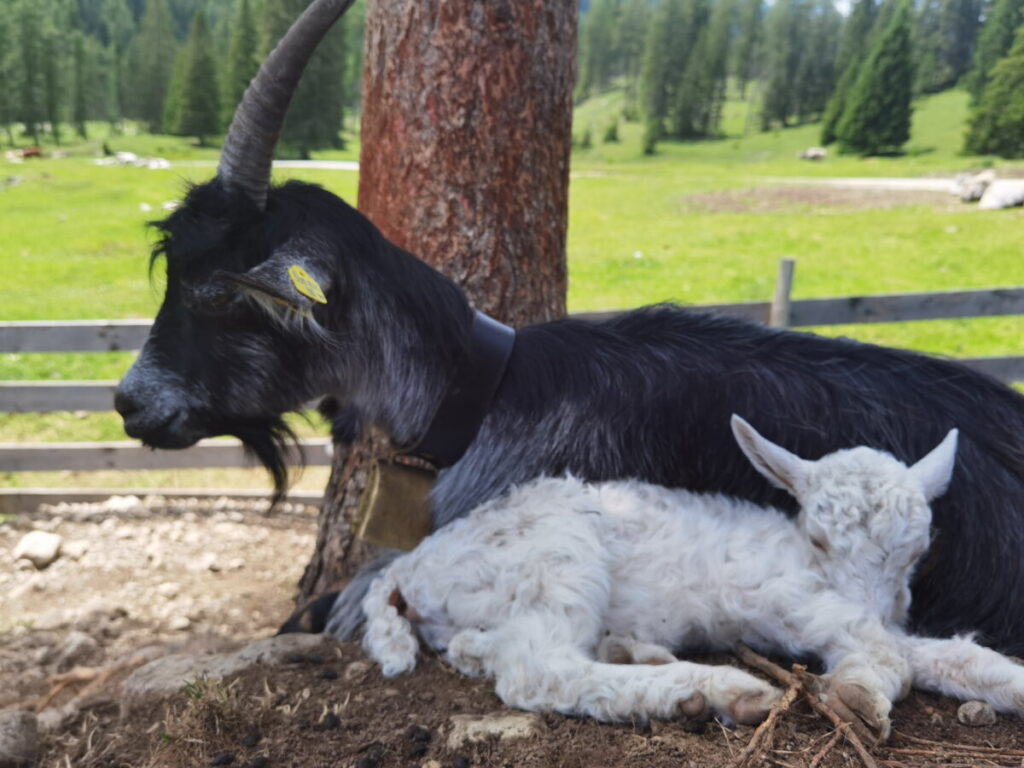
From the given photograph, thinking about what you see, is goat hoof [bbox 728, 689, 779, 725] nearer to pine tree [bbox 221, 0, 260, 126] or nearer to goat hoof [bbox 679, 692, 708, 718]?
goat hoof [bbox 679, 692, 708, 718]

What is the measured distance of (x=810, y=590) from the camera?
2436 mm

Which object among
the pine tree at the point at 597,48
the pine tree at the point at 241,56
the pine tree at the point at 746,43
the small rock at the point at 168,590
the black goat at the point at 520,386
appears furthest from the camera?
the pine tree at the point at 597,48

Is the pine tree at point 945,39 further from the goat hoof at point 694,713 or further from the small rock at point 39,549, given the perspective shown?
the goat hoof at point 694,713

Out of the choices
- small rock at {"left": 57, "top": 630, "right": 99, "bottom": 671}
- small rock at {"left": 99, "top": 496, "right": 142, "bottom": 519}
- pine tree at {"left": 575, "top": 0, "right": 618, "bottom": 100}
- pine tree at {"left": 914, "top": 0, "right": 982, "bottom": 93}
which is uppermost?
pine tree at {"left": 575, "top": 0, "right": 618, "bottom": 100}

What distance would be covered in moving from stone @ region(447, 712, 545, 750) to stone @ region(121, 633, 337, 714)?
0.83 m

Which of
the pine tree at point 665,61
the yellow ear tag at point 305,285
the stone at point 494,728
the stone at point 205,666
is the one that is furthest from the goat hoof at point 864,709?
the pine tree at point 665,61

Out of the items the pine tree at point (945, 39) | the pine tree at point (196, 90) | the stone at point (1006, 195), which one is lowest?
the stone at point (1006, 195)

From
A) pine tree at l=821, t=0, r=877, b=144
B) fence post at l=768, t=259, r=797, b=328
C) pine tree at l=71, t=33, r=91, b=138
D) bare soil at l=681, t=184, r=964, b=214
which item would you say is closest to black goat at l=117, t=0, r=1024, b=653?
fence post at l=768, t=259, r=797, b=328

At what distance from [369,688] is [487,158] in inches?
86.4

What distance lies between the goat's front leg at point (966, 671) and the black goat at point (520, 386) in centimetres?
22

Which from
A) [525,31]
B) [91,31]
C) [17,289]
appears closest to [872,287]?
[525,31]

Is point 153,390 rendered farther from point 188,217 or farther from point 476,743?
point 476,743

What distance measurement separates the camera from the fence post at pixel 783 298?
22.9ft

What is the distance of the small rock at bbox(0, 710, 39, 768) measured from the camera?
8.40ft
